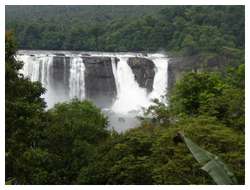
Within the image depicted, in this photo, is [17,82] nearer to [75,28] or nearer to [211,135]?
[211,135]

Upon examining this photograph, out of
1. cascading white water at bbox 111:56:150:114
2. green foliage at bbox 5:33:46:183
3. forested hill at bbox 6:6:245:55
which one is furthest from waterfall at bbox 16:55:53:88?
green foliage at bbox 5:33:46:183

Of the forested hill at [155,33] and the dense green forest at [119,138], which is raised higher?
the forested hill at [155,33]

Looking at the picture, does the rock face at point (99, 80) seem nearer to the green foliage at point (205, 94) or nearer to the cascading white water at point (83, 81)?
the cascading white water at point (83, 81)

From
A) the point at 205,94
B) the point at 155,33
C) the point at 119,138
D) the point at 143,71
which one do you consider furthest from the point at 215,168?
the point at 155,33

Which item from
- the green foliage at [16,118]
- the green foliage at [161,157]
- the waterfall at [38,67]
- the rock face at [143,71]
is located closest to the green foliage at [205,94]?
the green foliage at [161,157]

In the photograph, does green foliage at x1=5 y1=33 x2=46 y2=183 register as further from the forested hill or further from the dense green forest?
the forested hill

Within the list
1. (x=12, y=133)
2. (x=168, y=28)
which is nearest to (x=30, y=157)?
(x=12, y=133)
